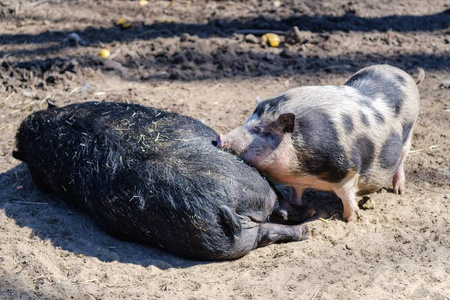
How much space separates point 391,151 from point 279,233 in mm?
1188

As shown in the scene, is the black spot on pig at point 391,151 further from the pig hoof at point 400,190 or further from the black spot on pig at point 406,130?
the pig hoof at point 400,190

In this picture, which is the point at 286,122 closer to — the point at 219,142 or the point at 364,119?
the point at 219,142

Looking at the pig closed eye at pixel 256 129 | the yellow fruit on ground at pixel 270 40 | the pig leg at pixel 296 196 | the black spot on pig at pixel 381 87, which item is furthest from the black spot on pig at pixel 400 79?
the yellow fruit on ground at pixel 270 40

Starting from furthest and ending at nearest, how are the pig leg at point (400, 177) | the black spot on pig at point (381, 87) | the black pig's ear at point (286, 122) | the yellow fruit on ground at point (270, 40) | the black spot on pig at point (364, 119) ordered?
the yellow fruit on ground at point (270, 40) < the pig leg at point (400, 177) < the black spot on pig at point (381, 87) < the black spot on pig at point (364, 119) < the black pig's ear at point (286, 122)

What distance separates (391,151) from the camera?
207 inches

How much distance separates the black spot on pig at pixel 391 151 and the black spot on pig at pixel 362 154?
0.39 feet

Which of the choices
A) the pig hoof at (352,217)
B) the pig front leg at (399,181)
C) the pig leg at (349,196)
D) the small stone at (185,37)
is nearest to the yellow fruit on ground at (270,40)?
the small stone at (185,37)

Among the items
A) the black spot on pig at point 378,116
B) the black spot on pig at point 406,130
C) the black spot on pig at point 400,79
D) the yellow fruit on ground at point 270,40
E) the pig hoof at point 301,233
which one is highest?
the black spot on pig at point 400,79

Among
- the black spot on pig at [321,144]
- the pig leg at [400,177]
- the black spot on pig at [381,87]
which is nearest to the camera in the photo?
the black spot on pig at [321,144]

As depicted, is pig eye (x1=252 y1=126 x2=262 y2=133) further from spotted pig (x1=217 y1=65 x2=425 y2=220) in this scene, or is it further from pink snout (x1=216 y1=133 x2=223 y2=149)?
pink snout (x1=216 y1=133 x2=223 y2=149)

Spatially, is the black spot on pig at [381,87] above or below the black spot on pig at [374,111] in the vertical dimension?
above

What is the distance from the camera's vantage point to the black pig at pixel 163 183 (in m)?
4.54

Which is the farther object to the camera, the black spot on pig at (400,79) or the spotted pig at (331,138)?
the black spot on pig at (400,79)

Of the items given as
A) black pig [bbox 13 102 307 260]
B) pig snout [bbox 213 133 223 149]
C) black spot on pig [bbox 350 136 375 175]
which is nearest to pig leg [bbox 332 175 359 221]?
black spot on pig [bbox 350 136 375 175]
